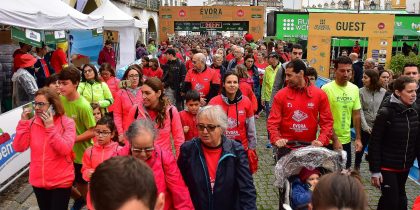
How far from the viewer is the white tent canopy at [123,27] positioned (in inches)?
615

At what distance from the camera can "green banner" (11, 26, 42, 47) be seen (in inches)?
326

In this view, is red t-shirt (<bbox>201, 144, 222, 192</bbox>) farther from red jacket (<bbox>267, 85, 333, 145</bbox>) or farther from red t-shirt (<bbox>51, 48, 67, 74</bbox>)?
red t-shirt (<bbox>51, 48, 67, 74</bbox>)

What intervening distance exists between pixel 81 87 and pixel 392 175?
15.2ft

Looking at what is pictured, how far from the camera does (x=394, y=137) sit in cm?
463

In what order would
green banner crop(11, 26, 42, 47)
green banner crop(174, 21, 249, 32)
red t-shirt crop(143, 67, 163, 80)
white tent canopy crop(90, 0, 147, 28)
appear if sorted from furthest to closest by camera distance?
1. green banner crop(174, 21, 249, 32)
2. white tent canopy crop(90, 0, 147, 28)
3. red t-shirt crop(143, 67, 163, 80)
4. green banner crop(11, 26, 42, 47)

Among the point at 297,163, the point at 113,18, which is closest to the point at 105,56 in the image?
the point at 113,18

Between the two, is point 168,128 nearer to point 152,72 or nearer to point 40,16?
point 40,16

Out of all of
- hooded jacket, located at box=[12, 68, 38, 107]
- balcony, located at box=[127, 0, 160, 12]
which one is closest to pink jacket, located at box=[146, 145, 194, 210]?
hooded jacket, located at box=[12, 68, 38, 107]

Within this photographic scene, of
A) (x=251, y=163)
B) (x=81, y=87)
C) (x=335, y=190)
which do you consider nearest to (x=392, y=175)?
(x=251, y=163)

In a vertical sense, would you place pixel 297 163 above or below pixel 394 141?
below

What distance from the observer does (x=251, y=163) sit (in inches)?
204

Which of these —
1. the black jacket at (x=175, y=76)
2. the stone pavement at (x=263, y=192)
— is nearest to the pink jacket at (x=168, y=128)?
the stone pavement at (x=263, y=192)

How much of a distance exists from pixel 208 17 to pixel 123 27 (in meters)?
16.2

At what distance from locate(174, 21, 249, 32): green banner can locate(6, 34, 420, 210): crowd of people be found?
25.1m
